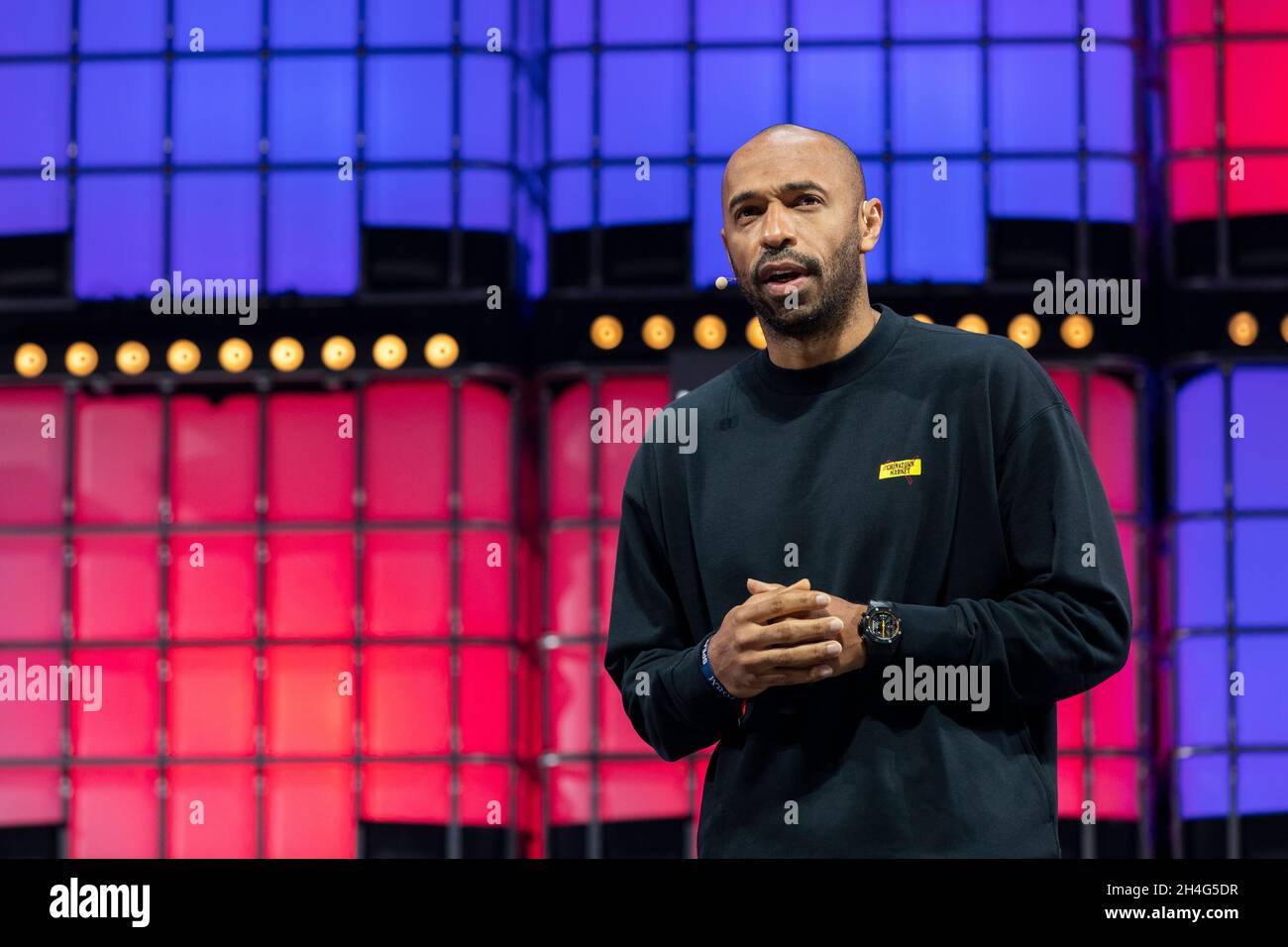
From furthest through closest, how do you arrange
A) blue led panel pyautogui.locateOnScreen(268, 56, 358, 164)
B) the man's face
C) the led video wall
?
blue led panel pyautogui.locateOnScreen(268, 56, 358, 164), the led video wall, the man's face

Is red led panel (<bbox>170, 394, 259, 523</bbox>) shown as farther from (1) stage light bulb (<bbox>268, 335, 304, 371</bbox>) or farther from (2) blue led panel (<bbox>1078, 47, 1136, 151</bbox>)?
(2) blue led panel (<bbox>1078, 47, 1136, 151</bbox>)

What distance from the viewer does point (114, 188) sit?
632cm

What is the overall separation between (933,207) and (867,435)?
4356 millimetres

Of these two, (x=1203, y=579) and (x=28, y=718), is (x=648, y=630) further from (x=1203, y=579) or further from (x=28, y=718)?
(x=28, y=718)

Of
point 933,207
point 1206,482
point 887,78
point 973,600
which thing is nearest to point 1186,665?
point 1206,482

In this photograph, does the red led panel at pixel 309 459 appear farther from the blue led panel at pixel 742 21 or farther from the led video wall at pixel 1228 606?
the led video wall at pixel 1228 606

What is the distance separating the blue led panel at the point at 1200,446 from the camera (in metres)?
6.04

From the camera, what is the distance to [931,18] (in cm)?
625

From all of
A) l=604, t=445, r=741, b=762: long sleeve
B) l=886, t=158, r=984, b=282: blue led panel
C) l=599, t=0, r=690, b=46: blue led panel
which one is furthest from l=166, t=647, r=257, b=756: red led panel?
l=604, t=445, r=741, b=762: long sleeve

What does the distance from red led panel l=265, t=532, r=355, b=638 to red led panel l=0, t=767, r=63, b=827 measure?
106 cm

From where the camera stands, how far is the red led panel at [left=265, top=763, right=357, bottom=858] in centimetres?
610

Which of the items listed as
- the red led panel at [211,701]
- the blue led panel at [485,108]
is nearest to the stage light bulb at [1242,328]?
the blue led panel at [485,108]

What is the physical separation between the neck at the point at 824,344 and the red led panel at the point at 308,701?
4.41m

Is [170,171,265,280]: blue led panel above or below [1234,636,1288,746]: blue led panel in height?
above
